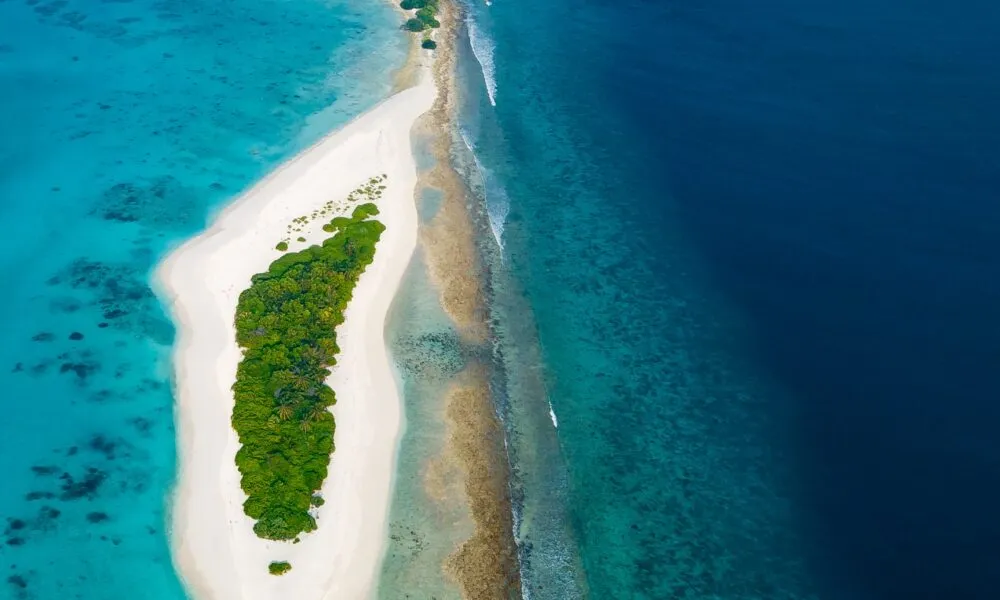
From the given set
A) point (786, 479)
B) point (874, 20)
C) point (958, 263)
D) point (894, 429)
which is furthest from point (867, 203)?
point (874, 20)

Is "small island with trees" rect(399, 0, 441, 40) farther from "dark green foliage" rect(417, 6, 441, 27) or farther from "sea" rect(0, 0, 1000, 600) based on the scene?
"sea" rect(0, 0, 1000, 600)

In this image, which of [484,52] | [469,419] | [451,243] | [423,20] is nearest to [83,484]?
[469,419]

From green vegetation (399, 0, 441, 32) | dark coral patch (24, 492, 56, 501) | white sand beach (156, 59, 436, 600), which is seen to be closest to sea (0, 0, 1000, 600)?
dark coral patch (24, 492, 56, 501)

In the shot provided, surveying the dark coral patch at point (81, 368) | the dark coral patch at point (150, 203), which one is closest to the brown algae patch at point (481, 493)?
the dark coral patch at point (81, 368)

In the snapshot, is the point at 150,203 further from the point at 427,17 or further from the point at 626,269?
the point at 427,17

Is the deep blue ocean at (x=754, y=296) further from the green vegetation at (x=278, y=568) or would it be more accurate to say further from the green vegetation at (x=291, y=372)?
the green vegetation at (x=278, y=568)

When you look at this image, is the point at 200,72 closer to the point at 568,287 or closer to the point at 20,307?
the point at 20,307
